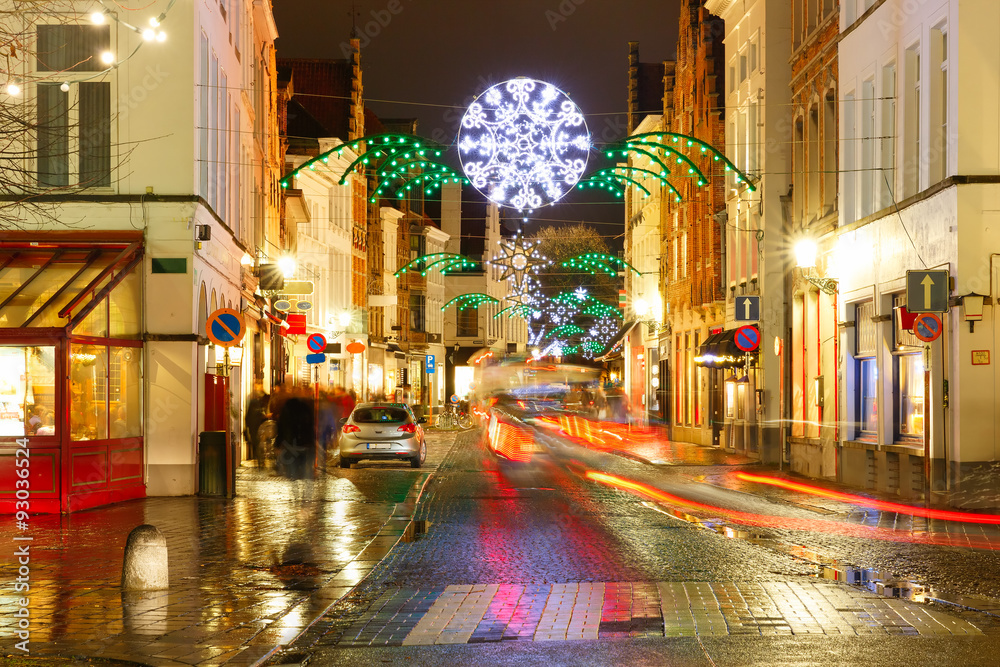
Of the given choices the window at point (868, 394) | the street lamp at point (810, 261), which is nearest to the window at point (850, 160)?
the street lamp at point (810, 261)

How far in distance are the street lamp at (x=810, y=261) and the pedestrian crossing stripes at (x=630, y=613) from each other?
15678 millimetres

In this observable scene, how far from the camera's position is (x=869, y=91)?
79.0 feet

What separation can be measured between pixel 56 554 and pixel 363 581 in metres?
3.88

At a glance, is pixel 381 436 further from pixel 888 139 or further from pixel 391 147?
pixel 888 139

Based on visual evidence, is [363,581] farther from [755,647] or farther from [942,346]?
[942,346]

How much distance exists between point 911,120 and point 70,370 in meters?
14.4

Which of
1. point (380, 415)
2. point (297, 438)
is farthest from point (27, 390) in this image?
point (380, 415)

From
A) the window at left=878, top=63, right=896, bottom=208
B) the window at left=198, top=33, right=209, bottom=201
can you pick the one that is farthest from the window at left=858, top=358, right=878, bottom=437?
the window at left=198, top=33, right=209, bottom=201

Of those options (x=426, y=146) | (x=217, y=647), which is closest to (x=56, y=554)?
(x=217, y=647)

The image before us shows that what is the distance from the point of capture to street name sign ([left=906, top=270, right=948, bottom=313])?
17.7 metres

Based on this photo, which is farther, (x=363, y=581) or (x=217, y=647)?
(x=363, y=581)

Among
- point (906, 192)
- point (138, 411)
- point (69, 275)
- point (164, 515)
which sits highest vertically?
point (906, 192)

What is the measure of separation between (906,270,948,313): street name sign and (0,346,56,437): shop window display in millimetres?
12384

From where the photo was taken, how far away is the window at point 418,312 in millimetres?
83625
